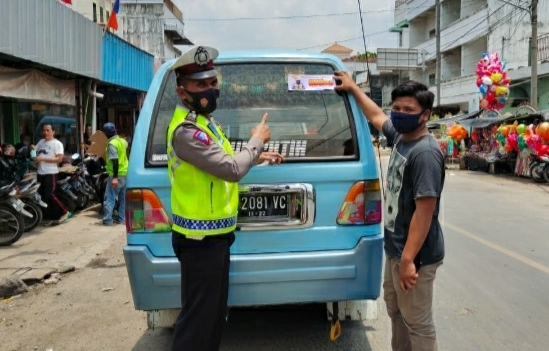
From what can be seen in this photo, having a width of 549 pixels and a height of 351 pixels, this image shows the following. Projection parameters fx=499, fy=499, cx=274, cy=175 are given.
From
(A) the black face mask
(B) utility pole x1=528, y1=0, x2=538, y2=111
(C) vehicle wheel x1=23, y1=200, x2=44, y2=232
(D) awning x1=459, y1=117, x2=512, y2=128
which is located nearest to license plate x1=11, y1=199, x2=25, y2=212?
(C) vehicle wheel x1=23, y1=200, x2=44, y2=232

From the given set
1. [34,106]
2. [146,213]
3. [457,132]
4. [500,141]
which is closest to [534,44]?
[500,141]

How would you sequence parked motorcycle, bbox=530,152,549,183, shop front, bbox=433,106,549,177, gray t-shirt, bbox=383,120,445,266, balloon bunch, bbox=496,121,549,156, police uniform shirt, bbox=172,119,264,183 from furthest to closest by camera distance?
shop front, bbox=433,106,549,177
parked motorcycle, bbox=530,152,549,183
balloon bunch, bbox=496,121,549,156
gray t-shirt, bbox=383,120,445,266
police uniform shirt, bbox=172,119,264,183

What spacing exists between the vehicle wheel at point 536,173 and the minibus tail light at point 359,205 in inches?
555

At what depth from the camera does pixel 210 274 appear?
2.48 m

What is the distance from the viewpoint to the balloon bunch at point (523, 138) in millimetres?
14664

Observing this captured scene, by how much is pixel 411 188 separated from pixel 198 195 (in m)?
1.12

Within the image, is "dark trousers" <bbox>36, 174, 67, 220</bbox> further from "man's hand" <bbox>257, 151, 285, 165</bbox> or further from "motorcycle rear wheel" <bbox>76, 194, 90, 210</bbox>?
"man's hand" <bbox>257, 151, 285, 165</bbox>

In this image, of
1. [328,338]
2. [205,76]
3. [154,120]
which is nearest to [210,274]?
[205,76]

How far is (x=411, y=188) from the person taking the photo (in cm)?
265

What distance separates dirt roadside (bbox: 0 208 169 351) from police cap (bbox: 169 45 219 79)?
2.19 metres

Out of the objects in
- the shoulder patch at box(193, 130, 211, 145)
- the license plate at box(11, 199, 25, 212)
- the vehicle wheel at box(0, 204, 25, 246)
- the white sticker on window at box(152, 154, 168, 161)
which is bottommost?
the vehicle wheel at box(0, 204, 25, 246)

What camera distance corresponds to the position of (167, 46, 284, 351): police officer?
2350 millimetres

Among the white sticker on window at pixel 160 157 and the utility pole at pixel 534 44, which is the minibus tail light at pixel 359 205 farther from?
the utility pole at pixel 534 44

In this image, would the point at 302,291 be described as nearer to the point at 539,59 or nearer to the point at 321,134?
the point at 321,134
